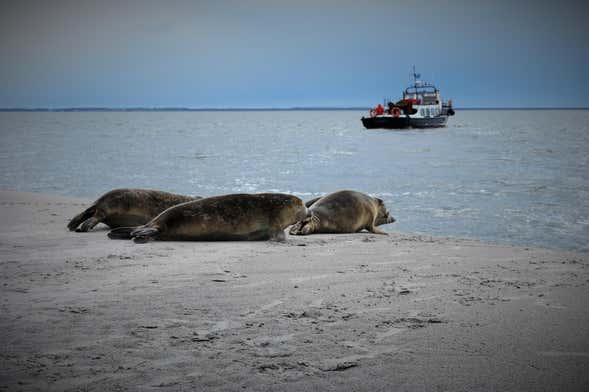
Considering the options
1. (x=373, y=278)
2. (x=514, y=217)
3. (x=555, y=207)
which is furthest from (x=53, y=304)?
(x=555, y=207)

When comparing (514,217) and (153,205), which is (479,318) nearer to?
(153,205)

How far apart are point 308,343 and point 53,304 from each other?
166cm

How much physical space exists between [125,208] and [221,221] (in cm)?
171

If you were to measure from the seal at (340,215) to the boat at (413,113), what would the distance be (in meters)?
57.5

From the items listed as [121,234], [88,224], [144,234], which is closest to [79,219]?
[88,224]

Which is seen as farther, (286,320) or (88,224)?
(88,224)

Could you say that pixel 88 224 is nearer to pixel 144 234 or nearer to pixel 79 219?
pixel 79 219

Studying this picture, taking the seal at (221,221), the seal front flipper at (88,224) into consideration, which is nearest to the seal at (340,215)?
the seal at (221,221)

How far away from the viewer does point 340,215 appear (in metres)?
7.52

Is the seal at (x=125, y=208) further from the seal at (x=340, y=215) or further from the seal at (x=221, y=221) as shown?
the seal at (x=340, y=215)

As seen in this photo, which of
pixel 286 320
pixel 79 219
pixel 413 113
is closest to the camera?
pixel 286 320

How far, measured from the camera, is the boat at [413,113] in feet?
212

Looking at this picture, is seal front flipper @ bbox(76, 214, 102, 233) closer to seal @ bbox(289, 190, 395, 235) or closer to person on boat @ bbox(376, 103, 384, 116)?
seal @ bbox(289, 190, 395, 235)

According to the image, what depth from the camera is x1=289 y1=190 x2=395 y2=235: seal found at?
7129 millimetres
